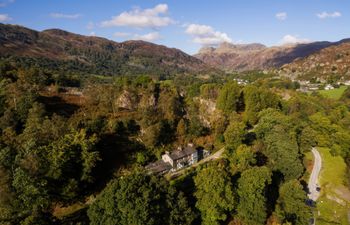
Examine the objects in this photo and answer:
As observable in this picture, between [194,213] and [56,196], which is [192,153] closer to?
[194,213]

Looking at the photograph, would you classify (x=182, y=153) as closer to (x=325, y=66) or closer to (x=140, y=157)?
(x=140, y=157)

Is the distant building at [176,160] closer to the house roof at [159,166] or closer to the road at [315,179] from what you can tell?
the house roof at [159,166]

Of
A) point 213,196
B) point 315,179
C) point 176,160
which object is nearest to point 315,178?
point 315,179

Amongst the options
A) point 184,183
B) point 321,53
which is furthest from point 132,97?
point 321,53

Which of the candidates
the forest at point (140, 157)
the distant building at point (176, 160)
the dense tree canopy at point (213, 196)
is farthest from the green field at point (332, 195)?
the distant building at point (176, 160)

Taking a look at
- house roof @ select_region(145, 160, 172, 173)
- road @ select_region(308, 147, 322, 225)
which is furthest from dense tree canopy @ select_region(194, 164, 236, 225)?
road @ select_region(308, 147, 322, 225)

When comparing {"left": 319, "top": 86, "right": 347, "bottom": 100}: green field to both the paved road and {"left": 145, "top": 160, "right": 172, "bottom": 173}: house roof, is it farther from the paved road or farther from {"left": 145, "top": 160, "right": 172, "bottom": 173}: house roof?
{"left": 145, "top": 160, "right": 172, "bottom": 173}: house roof
